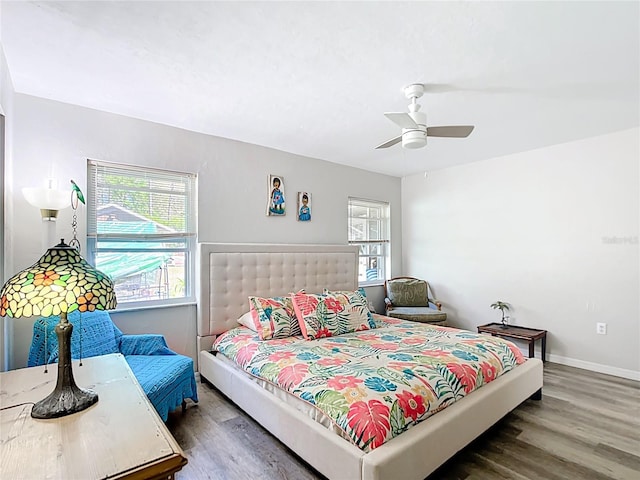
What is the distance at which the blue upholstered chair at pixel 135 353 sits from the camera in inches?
89.4

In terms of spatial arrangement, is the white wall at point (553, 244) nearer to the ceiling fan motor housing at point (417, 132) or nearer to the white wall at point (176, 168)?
the white wall at point (176, 168)

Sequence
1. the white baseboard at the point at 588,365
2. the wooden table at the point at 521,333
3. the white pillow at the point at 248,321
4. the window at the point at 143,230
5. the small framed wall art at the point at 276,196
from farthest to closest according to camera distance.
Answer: the small framed wall art at the point at 276,196 → the wooden table at the point at 521,333 → the white baseboard at the point at 588,365 → the white pillow at the point at 248,321 → the window at the point at 143,230

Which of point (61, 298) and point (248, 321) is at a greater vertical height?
point (61, 298)

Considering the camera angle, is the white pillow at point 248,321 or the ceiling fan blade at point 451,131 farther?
the white pillow at point 248,321

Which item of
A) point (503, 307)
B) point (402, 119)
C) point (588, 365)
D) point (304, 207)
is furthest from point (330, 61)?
point (588, 365)

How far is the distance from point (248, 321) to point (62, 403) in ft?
6.91

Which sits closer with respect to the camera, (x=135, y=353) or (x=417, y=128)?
(x=417, y=128)

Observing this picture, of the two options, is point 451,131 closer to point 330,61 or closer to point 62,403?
point 330,61

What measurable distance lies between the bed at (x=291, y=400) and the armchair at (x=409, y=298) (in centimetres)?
73

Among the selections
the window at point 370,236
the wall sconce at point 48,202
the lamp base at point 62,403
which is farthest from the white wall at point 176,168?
the lamp base at point 62,403

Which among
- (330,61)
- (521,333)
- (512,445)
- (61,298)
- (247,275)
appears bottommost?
(512,445)

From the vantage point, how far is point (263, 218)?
157 inches

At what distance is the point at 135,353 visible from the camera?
2.68 meters

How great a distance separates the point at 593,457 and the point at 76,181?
14.1ft
